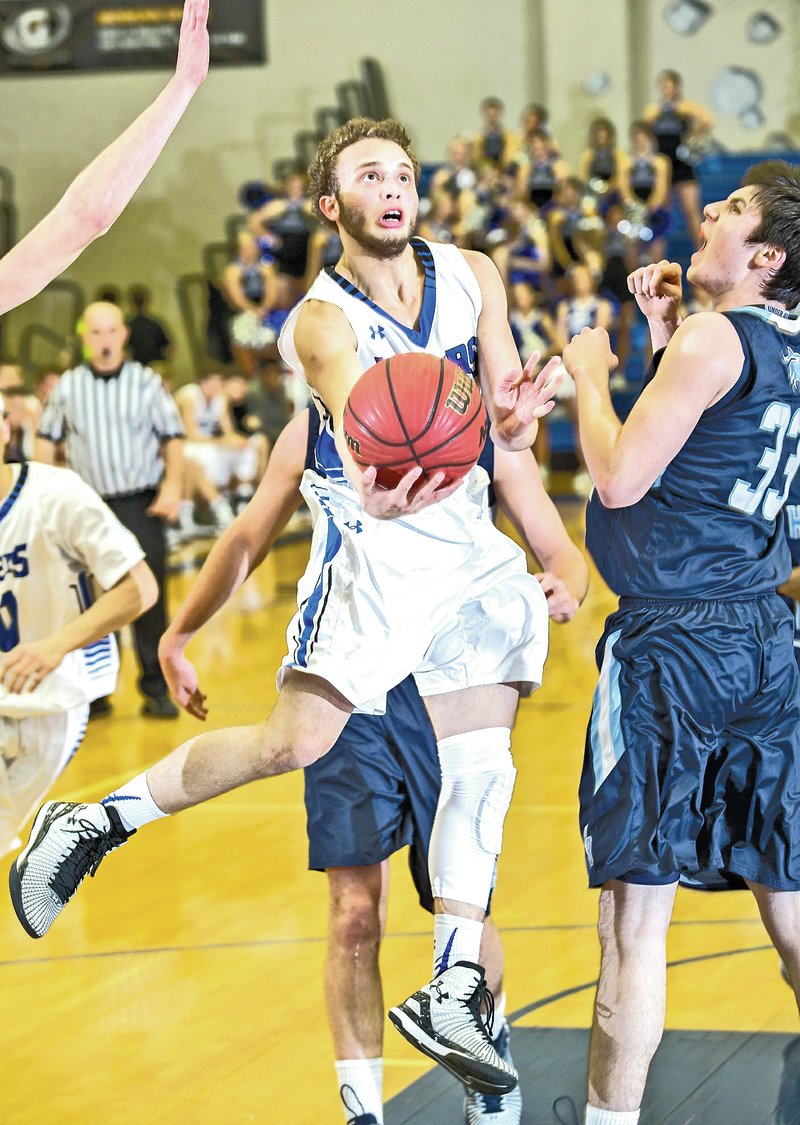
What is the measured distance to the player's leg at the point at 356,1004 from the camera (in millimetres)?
3242

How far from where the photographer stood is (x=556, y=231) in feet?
49.0

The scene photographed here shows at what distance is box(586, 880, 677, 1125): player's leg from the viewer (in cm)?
296

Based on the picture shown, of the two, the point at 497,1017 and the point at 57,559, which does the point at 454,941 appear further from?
the point at 57,559

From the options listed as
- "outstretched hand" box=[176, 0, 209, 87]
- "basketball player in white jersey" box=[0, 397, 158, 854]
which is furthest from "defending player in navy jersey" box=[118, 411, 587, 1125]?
"outstretched hand" box=[176, 0, 209, 87]

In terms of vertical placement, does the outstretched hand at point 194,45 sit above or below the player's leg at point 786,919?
above

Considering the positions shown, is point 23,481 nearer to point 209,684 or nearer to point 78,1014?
point 78,1014

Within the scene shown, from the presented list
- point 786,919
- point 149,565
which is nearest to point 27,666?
point 786,919

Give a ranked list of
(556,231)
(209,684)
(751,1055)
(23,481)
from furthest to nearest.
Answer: (556,231) → (209,684) → (23,481) → (751,1055)

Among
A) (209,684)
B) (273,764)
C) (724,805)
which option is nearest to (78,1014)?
(273,764)

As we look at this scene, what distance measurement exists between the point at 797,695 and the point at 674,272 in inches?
33.5

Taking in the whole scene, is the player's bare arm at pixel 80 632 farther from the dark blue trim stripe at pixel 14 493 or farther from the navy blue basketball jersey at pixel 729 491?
the navy blue basketball jersey at pixel 729 491

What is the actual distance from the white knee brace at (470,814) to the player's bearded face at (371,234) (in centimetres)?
96

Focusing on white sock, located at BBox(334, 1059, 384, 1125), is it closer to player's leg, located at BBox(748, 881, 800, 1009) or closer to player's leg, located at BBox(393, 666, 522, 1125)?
player's leg, located at BBox(393, 666, 522, 1125)

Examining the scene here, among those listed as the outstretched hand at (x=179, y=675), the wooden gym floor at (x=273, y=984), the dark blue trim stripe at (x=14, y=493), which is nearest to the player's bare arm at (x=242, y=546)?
the outstretched hand at (x=179, y=675)
